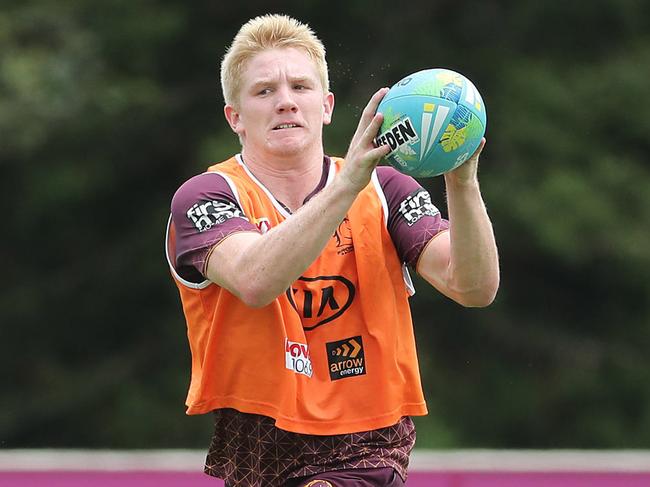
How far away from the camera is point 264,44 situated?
4859 millimetres

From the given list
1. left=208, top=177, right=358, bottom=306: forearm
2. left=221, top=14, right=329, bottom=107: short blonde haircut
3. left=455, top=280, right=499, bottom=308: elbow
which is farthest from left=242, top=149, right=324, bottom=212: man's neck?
left=455, top=280, right=499, bottom=308: elbow

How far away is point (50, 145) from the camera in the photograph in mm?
16266

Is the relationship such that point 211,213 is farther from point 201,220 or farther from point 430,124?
point 430,124

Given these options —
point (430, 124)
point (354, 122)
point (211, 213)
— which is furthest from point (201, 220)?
point (354, 122)

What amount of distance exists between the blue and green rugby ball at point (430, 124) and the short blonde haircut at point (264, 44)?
0.62m

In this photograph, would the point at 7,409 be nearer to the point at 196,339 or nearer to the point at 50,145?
the point at 50,145

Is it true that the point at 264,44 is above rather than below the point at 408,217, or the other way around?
above

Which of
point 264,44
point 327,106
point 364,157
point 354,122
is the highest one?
point 354,122

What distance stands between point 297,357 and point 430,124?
2.99 feet

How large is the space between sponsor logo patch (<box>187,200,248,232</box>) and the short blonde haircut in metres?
0.43

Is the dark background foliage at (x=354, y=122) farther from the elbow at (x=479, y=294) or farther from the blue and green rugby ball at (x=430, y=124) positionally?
the blue and green rugby ball at (x=430, y=124)

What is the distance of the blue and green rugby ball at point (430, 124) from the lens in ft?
14.1

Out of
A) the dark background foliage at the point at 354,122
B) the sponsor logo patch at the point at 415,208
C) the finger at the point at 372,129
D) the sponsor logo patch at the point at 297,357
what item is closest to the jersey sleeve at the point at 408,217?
the sponsor logo patch at the point at 415,208

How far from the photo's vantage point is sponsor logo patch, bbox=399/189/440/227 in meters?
4.85
